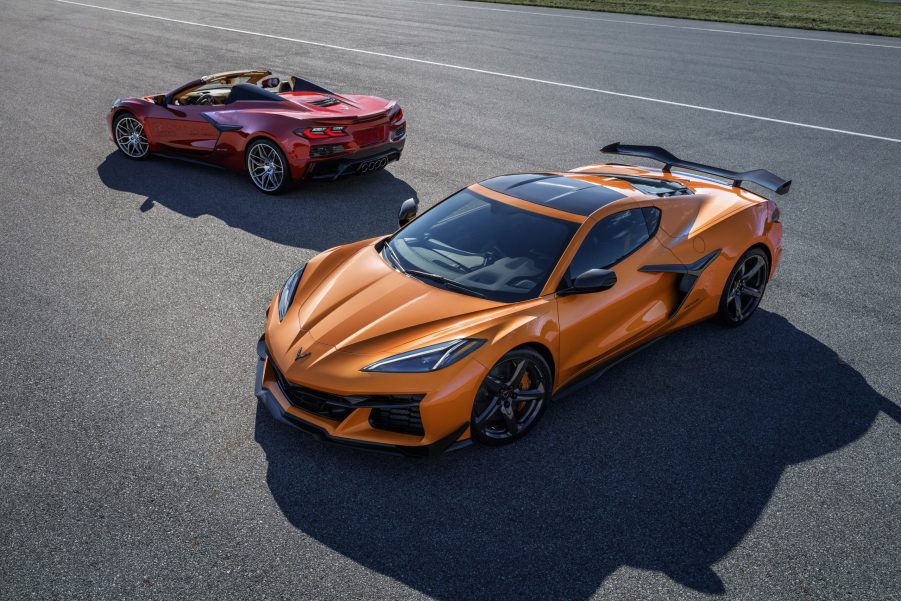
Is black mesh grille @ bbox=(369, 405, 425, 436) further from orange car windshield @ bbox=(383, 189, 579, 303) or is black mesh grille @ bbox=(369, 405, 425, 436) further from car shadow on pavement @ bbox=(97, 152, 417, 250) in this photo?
car shadow on pavement @ bbox=(97, 152, 417, 250)

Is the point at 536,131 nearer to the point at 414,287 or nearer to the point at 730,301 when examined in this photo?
the point at 730,301

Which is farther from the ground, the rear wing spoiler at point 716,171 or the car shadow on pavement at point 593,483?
the rear wing spoiler at point 716,171

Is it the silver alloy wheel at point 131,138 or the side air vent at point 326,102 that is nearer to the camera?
the side air vent at point 326,102

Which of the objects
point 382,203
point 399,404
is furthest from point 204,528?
point 382,203

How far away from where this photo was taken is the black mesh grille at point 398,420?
14.8 feet

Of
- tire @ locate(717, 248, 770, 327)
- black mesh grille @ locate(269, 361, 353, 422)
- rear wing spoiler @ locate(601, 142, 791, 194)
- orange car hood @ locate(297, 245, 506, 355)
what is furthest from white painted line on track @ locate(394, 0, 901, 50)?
black mesh grille @ locate(269, 361, 353, 422)

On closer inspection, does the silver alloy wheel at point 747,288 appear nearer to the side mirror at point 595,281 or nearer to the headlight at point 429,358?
the side mirror at point 595,281

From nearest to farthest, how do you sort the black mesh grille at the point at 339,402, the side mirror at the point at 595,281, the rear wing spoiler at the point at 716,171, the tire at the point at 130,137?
the black mesh grille at the point at 339,402, the side mirror at the point at 595,281, the rear wing spoiler at the point at 716,171, the tire at the point at 130,137

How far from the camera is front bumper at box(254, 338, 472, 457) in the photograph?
14.9 feet

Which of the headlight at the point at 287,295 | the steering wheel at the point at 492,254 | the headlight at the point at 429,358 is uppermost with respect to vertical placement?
the steering wheel at the point at 492,254

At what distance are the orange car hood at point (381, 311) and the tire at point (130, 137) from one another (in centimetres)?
632

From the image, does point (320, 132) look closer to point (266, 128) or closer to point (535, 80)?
point (266, 128)

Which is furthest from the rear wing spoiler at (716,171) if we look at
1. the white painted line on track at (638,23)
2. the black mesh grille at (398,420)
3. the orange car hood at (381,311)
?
the white painted line on track at (638,23)

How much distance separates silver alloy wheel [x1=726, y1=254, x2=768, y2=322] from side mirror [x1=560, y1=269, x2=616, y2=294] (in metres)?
1.81
